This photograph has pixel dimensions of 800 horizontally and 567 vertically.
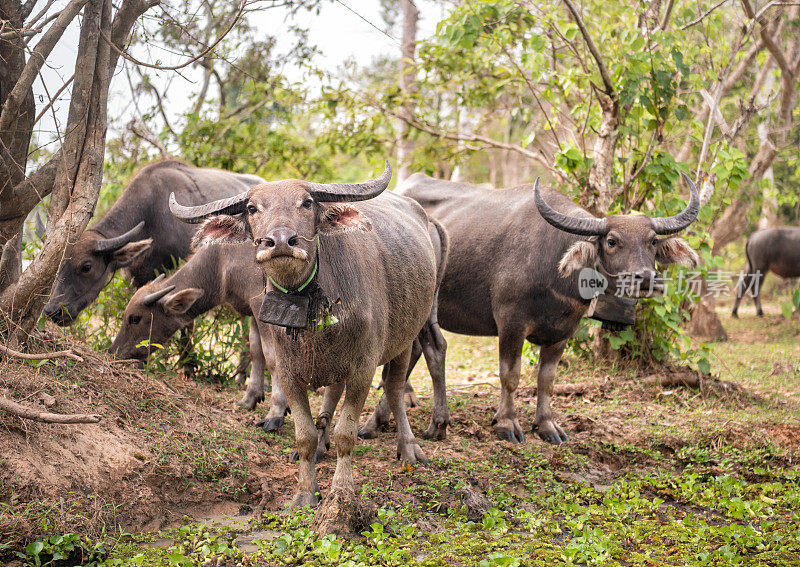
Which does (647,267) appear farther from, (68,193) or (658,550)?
(68,193)

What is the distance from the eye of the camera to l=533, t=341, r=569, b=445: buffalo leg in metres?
5.91

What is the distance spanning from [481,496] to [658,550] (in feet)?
3.42

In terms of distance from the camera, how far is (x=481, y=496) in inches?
171

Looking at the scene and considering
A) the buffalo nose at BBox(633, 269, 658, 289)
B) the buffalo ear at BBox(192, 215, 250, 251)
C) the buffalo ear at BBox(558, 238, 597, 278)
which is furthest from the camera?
the buffalo ear at BBox(558, 238, 597, 278)

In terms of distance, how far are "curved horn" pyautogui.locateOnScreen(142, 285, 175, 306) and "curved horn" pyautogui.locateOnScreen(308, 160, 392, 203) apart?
252cm

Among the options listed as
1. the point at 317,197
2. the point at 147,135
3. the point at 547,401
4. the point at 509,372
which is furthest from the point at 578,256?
the point at 147,135

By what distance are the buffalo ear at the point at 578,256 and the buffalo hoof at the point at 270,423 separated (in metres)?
2.48

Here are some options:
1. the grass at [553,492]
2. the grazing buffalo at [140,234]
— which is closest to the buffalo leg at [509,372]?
the grass at [553,492]

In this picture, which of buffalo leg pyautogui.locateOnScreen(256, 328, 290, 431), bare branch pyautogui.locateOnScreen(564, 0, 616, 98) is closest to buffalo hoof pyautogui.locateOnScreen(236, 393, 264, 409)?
buffalo leg pyautogui.locateOnScreen(256, 328, 290, 431)

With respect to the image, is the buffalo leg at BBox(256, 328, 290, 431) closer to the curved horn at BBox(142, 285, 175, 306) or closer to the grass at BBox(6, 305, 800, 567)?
the grass at BBox(6, 305, 800, 567)

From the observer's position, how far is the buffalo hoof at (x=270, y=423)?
217 inches

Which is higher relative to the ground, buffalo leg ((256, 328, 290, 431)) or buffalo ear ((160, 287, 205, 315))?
buffalo ear ((160, 287, 205, 315))

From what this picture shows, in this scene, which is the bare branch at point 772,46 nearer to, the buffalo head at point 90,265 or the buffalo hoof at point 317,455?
the buffalo hoof at point 317,455

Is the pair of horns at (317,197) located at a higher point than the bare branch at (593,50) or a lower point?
lower
